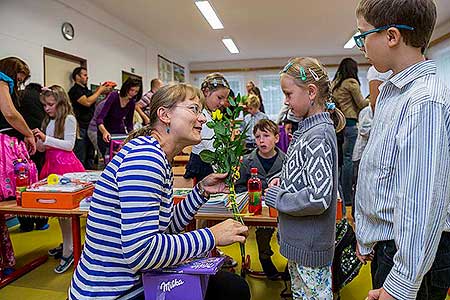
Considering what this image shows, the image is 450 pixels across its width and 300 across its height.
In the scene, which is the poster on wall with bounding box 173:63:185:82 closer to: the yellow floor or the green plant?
the yellow floor

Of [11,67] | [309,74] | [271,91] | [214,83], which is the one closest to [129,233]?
[309,74]

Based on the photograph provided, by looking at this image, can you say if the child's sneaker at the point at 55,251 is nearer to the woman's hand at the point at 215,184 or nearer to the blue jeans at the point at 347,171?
the woman's hand at the point at 215,184

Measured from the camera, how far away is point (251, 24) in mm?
7145

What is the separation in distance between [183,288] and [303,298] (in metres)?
0.66

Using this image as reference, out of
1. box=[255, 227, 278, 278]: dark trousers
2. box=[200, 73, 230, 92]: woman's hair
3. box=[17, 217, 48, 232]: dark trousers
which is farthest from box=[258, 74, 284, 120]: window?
box=[200, 73, 230, 92]: woman's hair

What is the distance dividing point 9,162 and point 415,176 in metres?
2.56

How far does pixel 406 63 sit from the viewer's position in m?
0.91

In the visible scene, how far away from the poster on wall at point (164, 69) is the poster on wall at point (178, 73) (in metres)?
0.21

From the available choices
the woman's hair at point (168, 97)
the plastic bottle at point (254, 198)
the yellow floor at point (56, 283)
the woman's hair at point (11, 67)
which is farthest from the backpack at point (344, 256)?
the woman's hair at point (11, 67)

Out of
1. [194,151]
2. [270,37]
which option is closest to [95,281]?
[194,151]

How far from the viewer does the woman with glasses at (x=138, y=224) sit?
1.05 meters

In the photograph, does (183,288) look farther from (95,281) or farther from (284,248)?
(284,248)

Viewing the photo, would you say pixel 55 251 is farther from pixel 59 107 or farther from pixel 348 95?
pixel 348 95

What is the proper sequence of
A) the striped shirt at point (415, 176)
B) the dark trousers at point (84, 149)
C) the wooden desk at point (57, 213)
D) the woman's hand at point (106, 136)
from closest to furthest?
the striped shirt at point (415, 176)
the wooden desk at point (57, 213)
the woman's hand at point (106, 136)
the dark trousers at point (84, 149)
